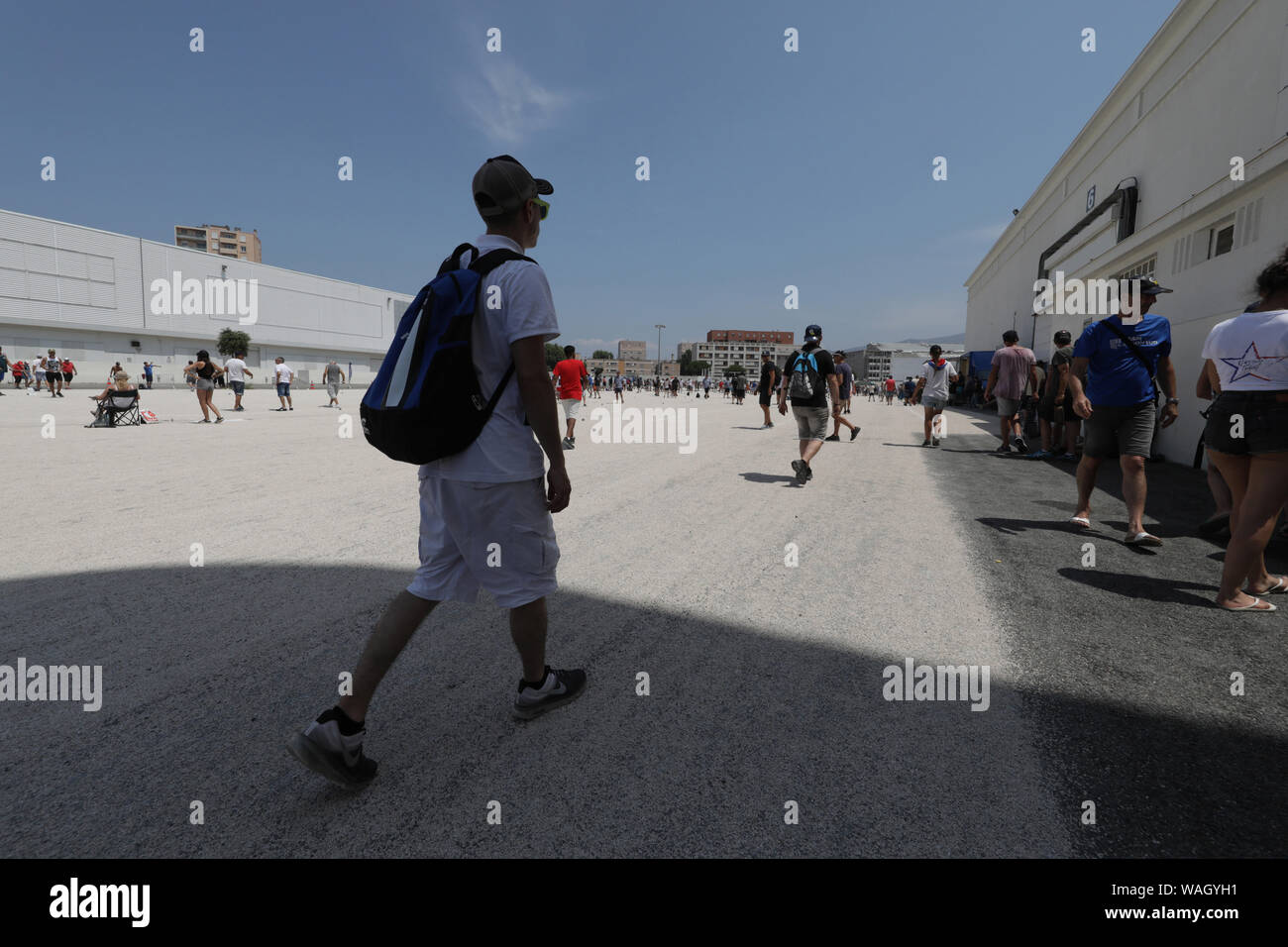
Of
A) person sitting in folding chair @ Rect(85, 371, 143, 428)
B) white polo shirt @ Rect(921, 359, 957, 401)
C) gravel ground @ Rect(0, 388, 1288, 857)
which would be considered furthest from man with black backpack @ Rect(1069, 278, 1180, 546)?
person sitting in folding chair @ Rect(85, 371, 143, 428)

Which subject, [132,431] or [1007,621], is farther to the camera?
[132,431]

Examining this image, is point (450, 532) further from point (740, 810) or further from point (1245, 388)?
point (1245, 388)

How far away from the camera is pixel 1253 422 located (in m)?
3.40

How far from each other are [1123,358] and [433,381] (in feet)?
17.0

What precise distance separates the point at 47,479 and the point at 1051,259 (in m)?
30.7

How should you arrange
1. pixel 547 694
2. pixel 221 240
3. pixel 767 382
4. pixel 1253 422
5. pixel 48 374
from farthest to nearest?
pixel 221 240 → pixel 48 374 → pixel 767 382 → pixel 1253 422 → pixel 547 694

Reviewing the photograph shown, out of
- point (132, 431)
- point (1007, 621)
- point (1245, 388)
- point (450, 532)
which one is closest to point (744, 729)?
point (450, 532)

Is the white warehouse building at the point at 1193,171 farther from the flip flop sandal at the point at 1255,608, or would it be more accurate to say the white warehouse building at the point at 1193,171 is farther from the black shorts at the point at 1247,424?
the flip flop sandal at the point at 1255,608

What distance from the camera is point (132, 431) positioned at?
11016 mm

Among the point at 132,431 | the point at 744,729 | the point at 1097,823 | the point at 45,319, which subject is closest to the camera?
the point at 1097,823

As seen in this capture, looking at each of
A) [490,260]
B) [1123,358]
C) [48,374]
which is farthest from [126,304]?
[1123,358]

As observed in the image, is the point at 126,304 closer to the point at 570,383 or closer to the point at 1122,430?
the point at 570,383

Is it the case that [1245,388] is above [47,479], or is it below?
above

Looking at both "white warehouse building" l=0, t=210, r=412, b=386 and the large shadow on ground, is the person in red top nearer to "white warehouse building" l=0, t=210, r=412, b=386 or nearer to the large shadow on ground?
the large shadow on ground
